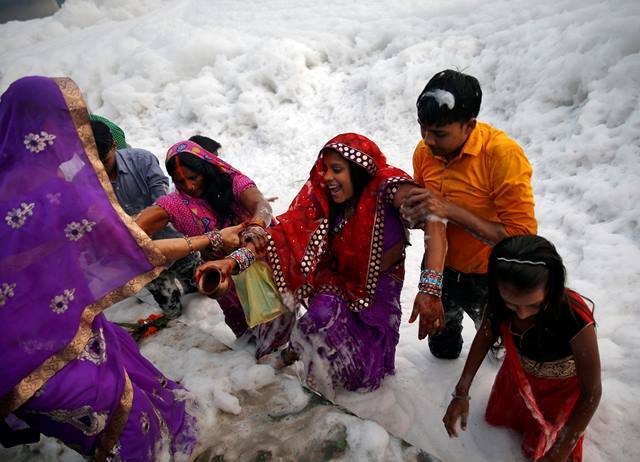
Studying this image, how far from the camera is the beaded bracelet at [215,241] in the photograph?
2024mm

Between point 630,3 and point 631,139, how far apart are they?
1.94m

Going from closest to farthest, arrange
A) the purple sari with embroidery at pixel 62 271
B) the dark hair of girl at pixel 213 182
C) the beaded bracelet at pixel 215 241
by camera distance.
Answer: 1. the purple sari with embroidery at pixel 62 271
2. the beaded bracelet at pixel 215 241
3. the dark hair of girl at pixel 213 182

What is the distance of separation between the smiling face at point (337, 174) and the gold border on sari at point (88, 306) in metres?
1.00

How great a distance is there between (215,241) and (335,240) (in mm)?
692

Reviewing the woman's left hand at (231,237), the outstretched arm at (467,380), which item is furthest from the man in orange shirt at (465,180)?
the woman's left hand at (231,237)

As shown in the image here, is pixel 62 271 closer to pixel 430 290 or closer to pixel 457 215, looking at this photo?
pixel 430 290

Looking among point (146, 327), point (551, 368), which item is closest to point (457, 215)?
point (551, 368)

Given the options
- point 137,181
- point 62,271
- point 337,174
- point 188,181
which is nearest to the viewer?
point 62,271

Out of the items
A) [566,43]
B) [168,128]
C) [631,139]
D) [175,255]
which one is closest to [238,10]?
[168,128]

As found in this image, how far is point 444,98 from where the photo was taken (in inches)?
65.2

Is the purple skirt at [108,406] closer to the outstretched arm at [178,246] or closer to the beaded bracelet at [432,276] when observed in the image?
the outstretched arm at [178,246]

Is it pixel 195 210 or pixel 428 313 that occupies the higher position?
pixel 428 313

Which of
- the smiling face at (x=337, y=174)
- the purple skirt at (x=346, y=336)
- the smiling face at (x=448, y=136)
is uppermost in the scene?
the smiling face at (x=448, y=136)

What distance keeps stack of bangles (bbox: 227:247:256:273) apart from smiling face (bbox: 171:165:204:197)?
0.69m
